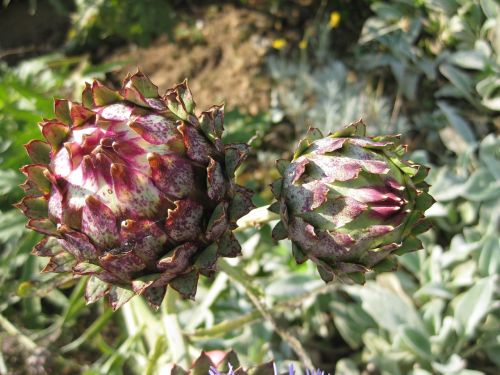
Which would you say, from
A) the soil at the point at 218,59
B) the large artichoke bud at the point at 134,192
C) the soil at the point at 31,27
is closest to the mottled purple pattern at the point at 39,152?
the large artichoke bud at the point at 134,192

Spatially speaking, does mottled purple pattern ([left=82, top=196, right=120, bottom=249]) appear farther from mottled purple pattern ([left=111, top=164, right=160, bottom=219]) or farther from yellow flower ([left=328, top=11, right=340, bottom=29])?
yellow flower ([left=328, top=11, right=340, bottom=29])

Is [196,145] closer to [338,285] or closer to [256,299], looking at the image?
[256,299]

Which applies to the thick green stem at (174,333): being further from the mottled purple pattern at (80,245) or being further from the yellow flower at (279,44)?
the yellow flower at (279,44)

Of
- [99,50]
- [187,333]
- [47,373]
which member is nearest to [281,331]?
[187,333]

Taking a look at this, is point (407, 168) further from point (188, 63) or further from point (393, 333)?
point (188, 63)

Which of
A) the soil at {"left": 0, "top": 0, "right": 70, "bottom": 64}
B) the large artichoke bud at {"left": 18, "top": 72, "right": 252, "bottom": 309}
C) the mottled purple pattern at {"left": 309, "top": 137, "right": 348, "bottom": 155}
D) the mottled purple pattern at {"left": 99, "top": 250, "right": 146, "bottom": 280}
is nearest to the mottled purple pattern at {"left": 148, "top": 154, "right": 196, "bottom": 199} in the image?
the large artichoke bud at {"left": 18, "top": 72, "right": 252, "bottom": 309}

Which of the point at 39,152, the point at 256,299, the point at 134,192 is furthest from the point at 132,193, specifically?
the point at 256,299
